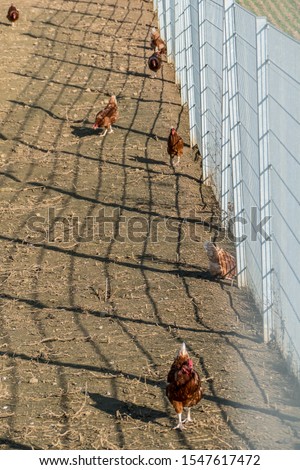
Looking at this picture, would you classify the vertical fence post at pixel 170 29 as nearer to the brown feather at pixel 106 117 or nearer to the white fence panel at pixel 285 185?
the brown feather at pixel 106 117

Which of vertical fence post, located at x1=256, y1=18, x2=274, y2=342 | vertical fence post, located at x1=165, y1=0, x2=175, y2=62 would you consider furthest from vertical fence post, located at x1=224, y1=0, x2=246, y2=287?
vertical fence post, located at x1=165, y1=0, x2=175, y2=62

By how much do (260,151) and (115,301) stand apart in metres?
1.45

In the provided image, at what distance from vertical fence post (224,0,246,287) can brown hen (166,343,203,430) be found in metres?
2.08

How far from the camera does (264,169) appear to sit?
5.34m

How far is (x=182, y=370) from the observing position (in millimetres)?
4332

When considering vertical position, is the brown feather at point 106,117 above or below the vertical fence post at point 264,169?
above

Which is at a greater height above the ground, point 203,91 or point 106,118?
point 106,118

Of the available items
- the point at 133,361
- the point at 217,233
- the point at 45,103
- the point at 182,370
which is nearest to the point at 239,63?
the point at 217,233

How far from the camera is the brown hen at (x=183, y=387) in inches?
169

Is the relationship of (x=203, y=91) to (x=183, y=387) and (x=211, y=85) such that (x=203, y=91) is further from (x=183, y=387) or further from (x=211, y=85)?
(x=183, y=387)

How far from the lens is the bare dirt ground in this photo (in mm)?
4445

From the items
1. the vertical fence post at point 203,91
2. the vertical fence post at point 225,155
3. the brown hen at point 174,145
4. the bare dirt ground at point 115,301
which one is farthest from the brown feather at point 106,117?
the vertical fence post at point 225,155

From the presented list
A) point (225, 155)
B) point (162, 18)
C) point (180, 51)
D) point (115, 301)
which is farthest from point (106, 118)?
point (162, 18)

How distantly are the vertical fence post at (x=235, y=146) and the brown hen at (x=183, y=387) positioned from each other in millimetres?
2080
